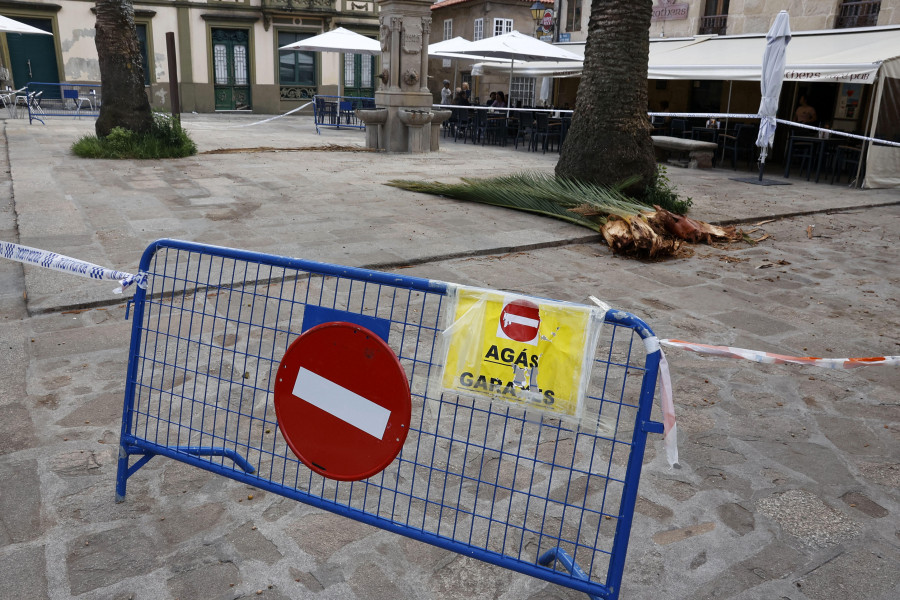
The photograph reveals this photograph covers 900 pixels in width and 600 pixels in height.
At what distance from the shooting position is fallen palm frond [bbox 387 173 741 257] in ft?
24.1

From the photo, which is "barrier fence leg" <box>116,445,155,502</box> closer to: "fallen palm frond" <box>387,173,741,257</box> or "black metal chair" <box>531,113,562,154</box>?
"fallen palm frond" <box>387,173,741,257</box>

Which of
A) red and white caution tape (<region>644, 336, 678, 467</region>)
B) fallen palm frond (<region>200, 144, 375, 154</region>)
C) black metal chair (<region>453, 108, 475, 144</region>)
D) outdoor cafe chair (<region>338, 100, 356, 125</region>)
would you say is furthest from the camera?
outdoor cafe chair (<region>338, 100, 356, 125</region>)

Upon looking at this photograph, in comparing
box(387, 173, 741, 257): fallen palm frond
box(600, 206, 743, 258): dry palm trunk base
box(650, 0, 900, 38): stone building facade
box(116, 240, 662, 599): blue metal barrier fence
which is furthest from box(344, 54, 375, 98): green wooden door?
box(116, 240, 662, 599): blue metal barrier fence

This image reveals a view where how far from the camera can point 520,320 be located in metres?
2.22

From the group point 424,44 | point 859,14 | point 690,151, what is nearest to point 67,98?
point 424,44

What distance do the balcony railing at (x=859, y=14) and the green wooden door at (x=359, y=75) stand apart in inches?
750

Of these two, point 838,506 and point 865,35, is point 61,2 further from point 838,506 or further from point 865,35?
point 838,506

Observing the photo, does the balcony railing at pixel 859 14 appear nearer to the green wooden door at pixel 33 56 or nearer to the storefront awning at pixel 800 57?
the storefront awning at pixel 800 57

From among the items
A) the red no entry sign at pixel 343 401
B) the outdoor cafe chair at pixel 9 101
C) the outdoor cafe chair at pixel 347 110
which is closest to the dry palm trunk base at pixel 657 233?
the red no entry sign at pixel 343 401

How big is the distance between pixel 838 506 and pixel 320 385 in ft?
7.70

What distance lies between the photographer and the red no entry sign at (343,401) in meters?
2.33

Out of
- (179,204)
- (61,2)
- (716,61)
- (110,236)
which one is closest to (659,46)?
(716,61)

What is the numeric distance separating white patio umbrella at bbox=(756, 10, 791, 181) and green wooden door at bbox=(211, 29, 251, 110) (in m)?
22.8

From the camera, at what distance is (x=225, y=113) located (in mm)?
28875
